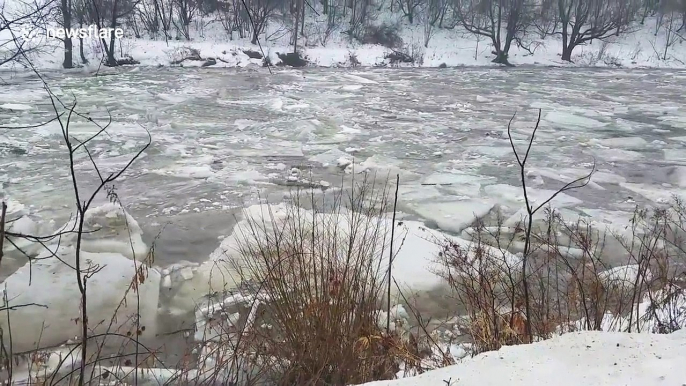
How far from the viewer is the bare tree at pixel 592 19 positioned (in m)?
28.4

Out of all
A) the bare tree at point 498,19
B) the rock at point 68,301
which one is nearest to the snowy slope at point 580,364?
the rock at point 68,301

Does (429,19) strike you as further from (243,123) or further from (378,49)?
(243,123)

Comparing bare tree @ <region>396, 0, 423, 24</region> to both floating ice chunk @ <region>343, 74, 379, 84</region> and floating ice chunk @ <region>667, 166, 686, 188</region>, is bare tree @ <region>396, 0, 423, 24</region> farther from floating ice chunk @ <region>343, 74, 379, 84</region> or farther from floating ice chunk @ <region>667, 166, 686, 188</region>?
floating ice chunk @ <region>667, 166, 686, 188</region>

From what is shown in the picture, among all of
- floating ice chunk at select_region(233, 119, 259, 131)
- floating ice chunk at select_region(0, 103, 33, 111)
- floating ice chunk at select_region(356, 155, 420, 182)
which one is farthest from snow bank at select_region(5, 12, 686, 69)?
floating ice chunk at select_region(356, 155, 420, 182)

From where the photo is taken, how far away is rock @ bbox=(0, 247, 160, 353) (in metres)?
4.25

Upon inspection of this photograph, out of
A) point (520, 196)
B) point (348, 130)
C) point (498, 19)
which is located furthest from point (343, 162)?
point (498, 19)

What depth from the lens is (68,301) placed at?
15.2 ft

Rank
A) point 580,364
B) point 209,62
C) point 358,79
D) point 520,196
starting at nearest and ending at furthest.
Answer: point 580,364, point 520,196, point 358,79, point 209,62

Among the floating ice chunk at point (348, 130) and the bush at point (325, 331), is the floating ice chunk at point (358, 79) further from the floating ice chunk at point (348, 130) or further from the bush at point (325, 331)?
the bush at point (325, 331)

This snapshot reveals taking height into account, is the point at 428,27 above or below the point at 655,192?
above

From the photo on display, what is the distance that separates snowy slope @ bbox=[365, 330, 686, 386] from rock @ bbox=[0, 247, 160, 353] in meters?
2.88

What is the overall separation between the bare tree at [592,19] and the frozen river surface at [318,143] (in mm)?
11077

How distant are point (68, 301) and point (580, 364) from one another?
4151mm

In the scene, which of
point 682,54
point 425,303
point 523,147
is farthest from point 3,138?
point 682,54
